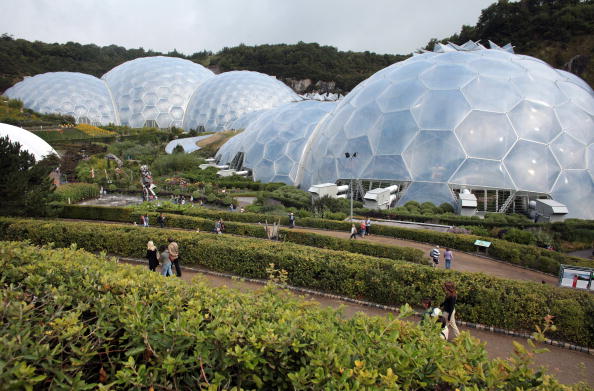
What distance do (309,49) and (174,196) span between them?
80595mm

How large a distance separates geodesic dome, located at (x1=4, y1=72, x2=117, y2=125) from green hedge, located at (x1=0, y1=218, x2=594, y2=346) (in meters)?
46.6

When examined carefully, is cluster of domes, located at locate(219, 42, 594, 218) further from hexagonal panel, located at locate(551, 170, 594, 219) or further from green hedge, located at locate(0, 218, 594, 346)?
green hedge, located at locate(0, 218, 594, 346)

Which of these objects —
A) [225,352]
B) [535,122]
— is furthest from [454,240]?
[225,352]

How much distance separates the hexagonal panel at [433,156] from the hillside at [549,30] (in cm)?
2979

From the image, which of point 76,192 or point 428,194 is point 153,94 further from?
point 428,194

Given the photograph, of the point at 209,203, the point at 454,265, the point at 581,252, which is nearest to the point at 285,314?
the point at 454,265

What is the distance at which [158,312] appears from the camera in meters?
3.95

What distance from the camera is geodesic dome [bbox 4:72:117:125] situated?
2018 inches

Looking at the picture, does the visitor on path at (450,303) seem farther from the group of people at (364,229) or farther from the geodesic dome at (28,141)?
the geodesic dome at (28,141)

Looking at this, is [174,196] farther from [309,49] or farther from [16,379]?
[309,49]

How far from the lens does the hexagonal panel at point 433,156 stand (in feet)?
62.8

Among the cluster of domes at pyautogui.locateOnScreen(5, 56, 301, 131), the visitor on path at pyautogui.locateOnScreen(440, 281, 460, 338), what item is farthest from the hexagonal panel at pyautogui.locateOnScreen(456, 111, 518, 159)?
the cluster of domes at pyautogui.locateOnScreen(5, 56, 301, 131)

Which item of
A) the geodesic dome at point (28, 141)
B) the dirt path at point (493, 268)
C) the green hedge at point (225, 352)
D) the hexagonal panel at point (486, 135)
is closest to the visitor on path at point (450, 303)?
the green hedge at point (225, 352)

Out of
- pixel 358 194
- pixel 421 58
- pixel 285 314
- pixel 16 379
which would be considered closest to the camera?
pixel 16 379
